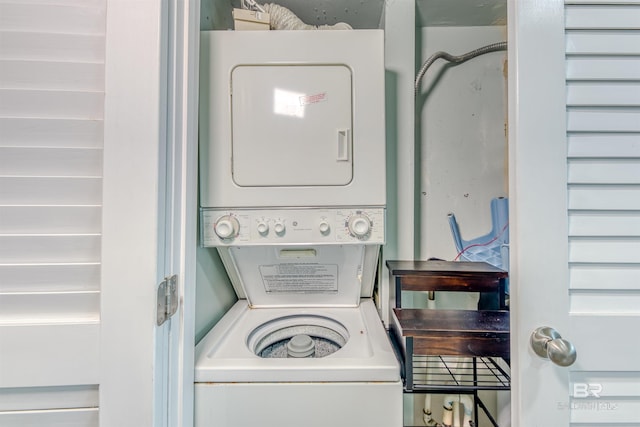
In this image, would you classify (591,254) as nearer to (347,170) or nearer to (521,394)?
(521,394)

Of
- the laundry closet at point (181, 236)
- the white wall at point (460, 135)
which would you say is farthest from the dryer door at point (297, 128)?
the white wall at point (460, 135)

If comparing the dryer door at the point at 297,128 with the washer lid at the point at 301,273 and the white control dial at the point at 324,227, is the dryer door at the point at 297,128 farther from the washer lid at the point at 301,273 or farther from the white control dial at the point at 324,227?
the washer lid at the point at 301,273

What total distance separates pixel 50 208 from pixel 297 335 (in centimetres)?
109

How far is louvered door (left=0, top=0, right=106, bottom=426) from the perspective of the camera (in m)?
0.68

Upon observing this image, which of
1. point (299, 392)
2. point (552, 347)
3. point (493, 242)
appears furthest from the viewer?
point (493, 242)

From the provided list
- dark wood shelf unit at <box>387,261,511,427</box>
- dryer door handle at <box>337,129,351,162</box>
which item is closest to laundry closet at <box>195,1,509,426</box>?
dryer door handle at <box>337,129,351,162</box>

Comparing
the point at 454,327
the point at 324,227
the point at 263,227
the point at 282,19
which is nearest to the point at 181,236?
the point at 263,227

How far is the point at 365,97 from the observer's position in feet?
4.12

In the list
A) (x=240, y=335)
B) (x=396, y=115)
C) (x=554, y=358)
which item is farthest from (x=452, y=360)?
(x=396, y=115)

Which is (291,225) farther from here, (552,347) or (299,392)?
(552,347)

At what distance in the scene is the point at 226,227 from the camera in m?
1.24

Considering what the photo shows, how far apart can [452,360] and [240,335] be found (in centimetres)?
125

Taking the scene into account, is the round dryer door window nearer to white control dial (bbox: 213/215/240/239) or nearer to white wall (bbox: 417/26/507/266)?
white control dial (bbox: 213/215/240/239)

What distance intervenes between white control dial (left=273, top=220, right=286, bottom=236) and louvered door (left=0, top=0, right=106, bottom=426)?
2.17 ft
